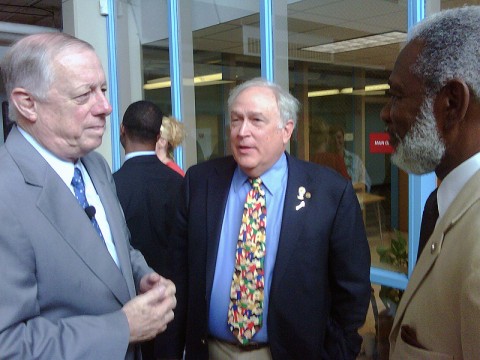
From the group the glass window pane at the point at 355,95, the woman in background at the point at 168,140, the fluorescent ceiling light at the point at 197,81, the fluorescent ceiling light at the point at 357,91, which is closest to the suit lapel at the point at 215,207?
the woman in background at the point at 168,140

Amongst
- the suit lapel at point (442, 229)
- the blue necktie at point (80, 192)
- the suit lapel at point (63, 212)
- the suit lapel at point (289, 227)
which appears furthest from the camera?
the suit lapel at point (289, 227)

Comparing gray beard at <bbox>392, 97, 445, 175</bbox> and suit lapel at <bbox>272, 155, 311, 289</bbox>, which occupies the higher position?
gray beard at <bbox>392, 97, 445, 175</bbox>

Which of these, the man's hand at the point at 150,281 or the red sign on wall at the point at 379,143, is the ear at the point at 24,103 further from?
the red sign on wall at the point at 379,143

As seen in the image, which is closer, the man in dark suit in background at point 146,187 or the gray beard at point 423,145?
the gray beard at point 423,145

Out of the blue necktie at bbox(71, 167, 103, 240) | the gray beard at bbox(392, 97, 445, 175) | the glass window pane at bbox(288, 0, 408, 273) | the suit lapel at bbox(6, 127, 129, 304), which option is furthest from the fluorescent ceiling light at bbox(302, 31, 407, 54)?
the suit lapel at bbox(6, 127, 129, 304)

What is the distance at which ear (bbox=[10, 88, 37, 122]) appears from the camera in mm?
1328

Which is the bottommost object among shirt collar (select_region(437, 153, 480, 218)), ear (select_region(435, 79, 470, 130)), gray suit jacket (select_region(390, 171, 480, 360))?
gray suit jacket (select_region(390, 171, 480, 360))

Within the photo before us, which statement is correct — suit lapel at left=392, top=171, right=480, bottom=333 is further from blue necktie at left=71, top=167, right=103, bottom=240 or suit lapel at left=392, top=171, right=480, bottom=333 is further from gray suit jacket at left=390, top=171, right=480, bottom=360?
blue necktie at left=71, top=167, right=103, bottom=240

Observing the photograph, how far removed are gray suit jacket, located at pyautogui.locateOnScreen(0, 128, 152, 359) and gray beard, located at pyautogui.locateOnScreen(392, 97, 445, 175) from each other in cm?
90

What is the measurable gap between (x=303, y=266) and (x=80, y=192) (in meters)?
0.91

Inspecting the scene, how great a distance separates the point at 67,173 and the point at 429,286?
1071 mm

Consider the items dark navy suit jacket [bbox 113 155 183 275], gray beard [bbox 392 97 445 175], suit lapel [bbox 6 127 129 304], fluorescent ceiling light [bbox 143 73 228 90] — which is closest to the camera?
gray beard [bbox 392 97 445 175]

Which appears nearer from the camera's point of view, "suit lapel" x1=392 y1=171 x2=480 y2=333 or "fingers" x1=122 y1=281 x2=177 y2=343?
"suit lapel" x1=392 y1=171 x2=480 y2=333

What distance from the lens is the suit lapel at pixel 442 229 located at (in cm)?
96
